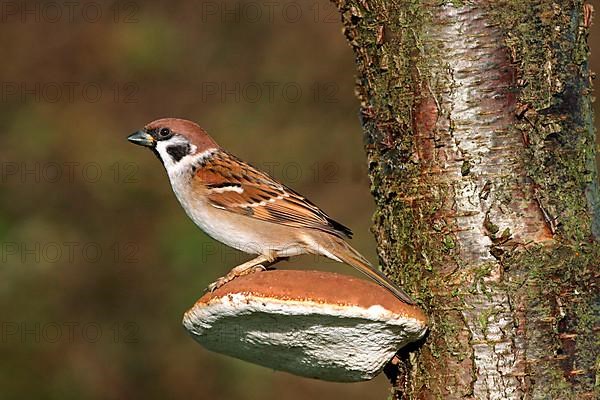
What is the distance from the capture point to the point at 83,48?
12570 mm

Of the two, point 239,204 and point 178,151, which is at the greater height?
point 178,151

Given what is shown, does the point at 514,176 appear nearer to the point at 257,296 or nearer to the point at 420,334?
the point at 420,334

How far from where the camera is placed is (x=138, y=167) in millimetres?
11445

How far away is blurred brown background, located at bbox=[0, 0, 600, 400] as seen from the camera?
31.7ft

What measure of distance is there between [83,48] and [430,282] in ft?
32.0

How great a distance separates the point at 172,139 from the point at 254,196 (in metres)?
0.62

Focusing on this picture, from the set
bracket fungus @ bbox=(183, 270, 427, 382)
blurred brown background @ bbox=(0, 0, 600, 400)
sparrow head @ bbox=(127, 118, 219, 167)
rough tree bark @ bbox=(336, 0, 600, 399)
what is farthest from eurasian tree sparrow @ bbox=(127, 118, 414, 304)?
blurred brown background @ bbox=(0, 0, 600, 400)

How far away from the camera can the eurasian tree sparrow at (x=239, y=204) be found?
4824mm

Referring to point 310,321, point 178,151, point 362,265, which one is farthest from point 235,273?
point 178,151

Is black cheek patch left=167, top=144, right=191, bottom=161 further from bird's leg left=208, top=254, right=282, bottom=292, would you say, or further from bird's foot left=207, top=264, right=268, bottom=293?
bird's foot left=207, top=264, right=268, bottom=293

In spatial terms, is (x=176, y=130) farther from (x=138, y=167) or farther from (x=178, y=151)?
(x=138, y=167)

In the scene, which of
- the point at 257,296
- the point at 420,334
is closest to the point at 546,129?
the point at 420,334

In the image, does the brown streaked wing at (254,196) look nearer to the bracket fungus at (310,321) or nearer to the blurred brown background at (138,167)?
the bracket fungus at (310,321)

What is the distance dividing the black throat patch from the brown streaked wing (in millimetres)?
121
